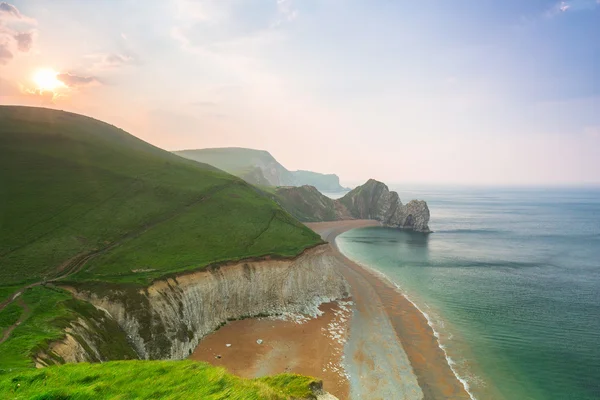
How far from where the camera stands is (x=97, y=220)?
168ft

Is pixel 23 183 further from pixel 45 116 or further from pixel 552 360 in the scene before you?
pixel 552 360

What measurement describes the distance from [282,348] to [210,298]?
41.8 feet

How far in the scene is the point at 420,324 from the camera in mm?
48688

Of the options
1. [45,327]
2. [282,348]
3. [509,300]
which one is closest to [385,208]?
[509,300]

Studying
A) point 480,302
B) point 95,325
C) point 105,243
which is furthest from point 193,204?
point 480,302

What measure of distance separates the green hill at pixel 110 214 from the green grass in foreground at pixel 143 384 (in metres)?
25.0

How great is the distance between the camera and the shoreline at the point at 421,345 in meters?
33.3

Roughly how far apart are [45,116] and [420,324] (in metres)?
119

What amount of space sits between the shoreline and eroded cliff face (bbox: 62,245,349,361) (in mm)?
10366

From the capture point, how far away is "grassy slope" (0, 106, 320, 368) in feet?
113

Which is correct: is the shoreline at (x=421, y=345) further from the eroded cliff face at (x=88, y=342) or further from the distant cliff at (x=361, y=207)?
the distant cliff at (x=361, y=207)

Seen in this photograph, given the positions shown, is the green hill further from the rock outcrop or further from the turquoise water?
the rock outcrop

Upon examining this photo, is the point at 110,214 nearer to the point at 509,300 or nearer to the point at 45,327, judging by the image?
the point at 45,327

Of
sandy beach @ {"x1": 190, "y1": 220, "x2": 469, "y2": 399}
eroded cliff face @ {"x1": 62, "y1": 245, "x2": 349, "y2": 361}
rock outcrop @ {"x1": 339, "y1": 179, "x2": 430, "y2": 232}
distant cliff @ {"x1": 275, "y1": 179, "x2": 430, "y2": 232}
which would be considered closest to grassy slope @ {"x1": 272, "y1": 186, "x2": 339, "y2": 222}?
distant cliff @ {"x1": 275, "y1": 179, "x2": 430, "y2": 232}
